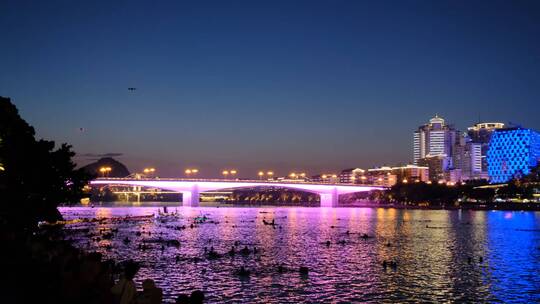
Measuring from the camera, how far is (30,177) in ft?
120

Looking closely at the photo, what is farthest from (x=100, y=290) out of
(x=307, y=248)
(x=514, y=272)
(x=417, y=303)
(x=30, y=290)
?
(x=307, y=248)

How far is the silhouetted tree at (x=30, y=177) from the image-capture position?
34188mm

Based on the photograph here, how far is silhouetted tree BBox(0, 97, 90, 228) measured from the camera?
112ft

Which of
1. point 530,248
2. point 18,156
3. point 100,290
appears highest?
point 18,156

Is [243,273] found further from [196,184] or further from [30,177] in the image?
[196,184]

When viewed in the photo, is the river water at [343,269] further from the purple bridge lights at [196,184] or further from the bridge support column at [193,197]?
the bridge support column at [193,197]

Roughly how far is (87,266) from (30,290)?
3144 millimetres

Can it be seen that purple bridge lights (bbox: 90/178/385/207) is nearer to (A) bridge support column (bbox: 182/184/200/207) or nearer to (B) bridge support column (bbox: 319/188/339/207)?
(A) bridge support column (bbox: 182/184/200/207)

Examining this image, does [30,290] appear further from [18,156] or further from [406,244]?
[406,244]

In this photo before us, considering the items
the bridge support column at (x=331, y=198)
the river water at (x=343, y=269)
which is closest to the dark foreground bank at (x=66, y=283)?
the river water at (x=343, y=269)

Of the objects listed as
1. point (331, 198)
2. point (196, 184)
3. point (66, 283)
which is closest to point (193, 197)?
point (196, 184)

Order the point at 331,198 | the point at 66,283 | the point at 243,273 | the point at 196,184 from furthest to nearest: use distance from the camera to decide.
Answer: the point at 331,198 → the point at 196,184 → the point at 243,273 → the point at 66,283

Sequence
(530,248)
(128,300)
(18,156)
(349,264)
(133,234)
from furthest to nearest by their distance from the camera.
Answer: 1. (133,234)
2. (530,248)
3. (349,264)
4. (18,156)
5. (128,300)

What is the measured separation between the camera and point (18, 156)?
3603cm
